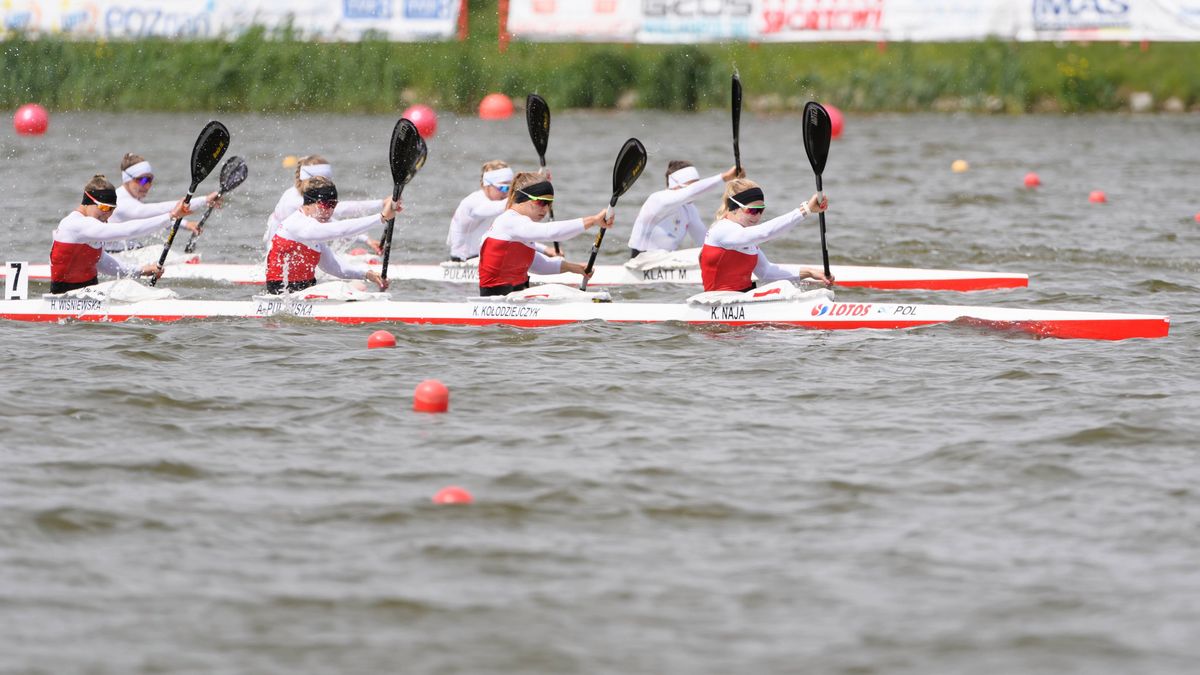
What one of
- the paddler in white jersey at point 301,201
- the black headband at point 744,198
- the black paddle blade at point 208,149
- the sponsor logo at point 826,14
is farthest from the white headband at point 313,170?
the sponsor logo at point 826,14

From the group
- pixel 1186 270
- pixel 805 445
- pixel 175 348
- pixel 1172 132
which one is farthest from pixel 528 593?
pixel 1172 132

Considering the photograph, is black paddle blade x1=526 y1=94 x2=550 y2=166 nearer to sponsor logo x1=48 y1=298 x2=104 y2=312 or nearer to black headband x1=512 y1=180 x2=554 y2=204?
black headband x1=512 y1=180 x2=554 y2=204

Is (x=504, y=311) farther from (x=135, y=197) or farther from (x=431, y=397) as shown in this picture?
(x=135, y=197)

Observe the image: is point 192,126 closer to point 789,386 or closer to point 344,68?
point 344,68

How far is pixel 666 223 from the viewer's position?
16.5 meters

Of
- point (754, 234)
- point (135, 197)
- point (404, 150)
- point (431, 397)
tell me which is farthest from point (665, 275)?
point (431, 397)

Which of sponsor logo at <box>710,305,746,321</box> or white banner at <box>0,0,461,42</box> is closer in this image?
sponsor logo at <box>710,305,746,321</box>

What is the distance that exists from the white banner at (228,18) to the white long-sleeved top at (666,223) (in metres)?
18.6

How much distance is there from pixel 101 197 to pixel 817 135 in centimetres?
583

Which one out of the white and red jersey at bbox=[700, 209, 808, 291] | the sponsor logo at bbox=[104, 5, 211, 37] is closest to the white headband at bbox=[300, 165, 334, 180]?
the white and red jersey at bbox=[700, 209, 808, 291]

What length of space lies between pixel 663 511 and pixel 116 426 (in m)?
3.63

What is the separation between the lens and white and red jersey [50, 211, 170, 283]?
1298 centimetres

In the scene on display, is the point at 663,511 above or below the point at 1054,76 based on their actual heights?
below

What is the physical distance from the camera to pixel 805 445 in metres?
9.38
